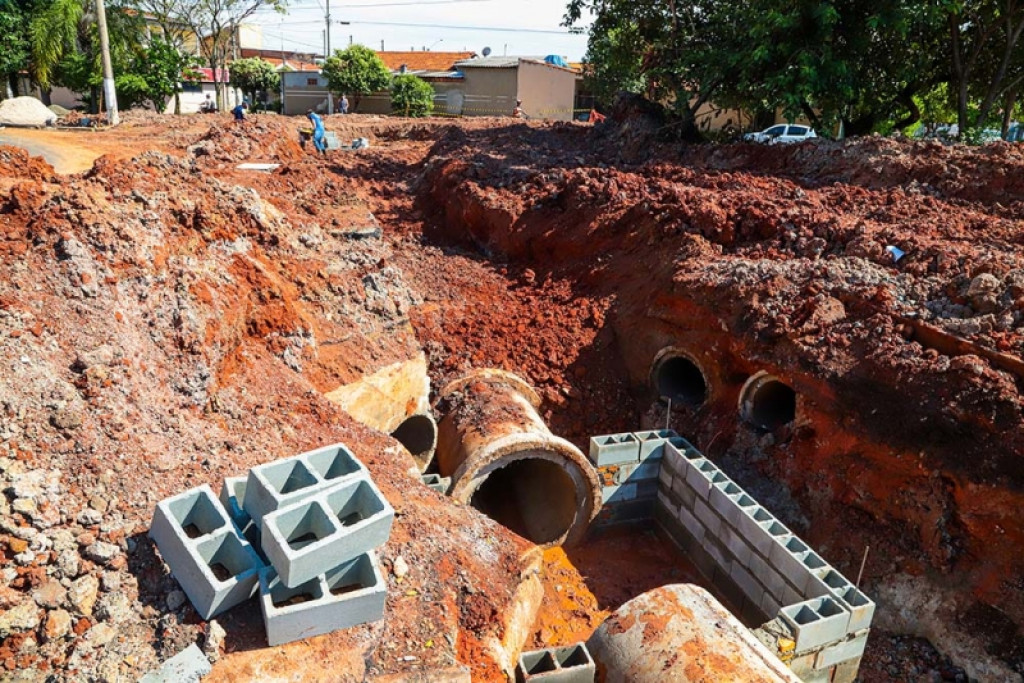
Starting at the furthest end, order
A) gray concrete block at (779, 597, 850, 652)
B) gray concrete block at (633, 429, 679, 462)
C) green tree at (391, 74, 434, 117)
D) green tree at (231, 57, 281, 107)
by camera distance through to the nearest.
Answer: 1. green tree at (231, 57, 281, 107)
2. green tree at (391, 74, 434, 117)
3. gray concrete block at (633, 429, 679, 462)
4. gray concrete block at (779, 597, 850, 652)

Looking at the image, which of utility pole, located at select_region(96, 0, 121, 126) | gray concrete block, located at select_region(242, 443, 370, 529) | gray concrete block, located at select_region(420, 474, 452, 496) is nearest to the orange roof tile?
utility pole, located at select_region(96, 0, 121, 126)

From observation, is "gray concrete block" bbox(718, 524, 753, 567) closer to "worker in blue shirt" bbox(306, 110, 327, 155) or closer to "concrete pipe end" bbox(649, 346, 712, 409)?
"concrete pipe end" bbox(649, 346, 712, 409)

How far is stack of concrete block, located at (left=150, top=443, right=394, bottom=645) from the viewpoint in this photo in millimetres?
4191

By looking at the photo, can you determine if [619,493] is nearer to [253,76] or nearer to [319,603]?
[319,603]

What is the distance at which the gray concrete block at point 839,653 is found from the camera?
222 inches

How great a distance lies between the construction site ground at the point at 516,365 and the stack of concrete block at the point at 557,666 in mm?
229

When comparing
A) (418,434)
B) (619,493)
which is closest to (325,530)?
(619,493)

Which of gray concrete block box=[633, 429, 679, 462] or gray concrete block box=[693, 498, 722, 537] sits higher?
gray concrete block box=[633, 429, 679, 462]

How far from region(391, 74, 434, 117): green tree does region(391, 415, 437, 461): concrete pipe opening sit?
2360 cm

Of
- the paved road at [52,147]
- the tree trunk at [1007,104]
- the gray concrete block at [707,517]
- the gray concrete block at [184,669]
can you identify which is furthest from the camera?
the tree trunk at [1007,104]

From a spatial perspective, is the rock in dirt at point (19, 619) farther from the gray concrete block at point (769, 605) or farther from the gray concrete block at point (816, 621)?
the gray concrete block at point (769, 605)

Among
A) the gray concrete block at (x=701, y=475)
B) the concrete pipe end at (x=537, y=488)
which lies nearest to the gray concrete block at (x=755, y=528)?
the gray concrete block at (x=701, y=475)

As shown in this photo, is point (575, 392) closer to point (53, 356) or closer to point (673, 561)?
point (673, 561)

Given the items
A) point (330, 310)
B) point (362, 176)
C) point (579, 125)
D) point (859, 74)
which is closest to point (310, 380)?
point (330, 310)
